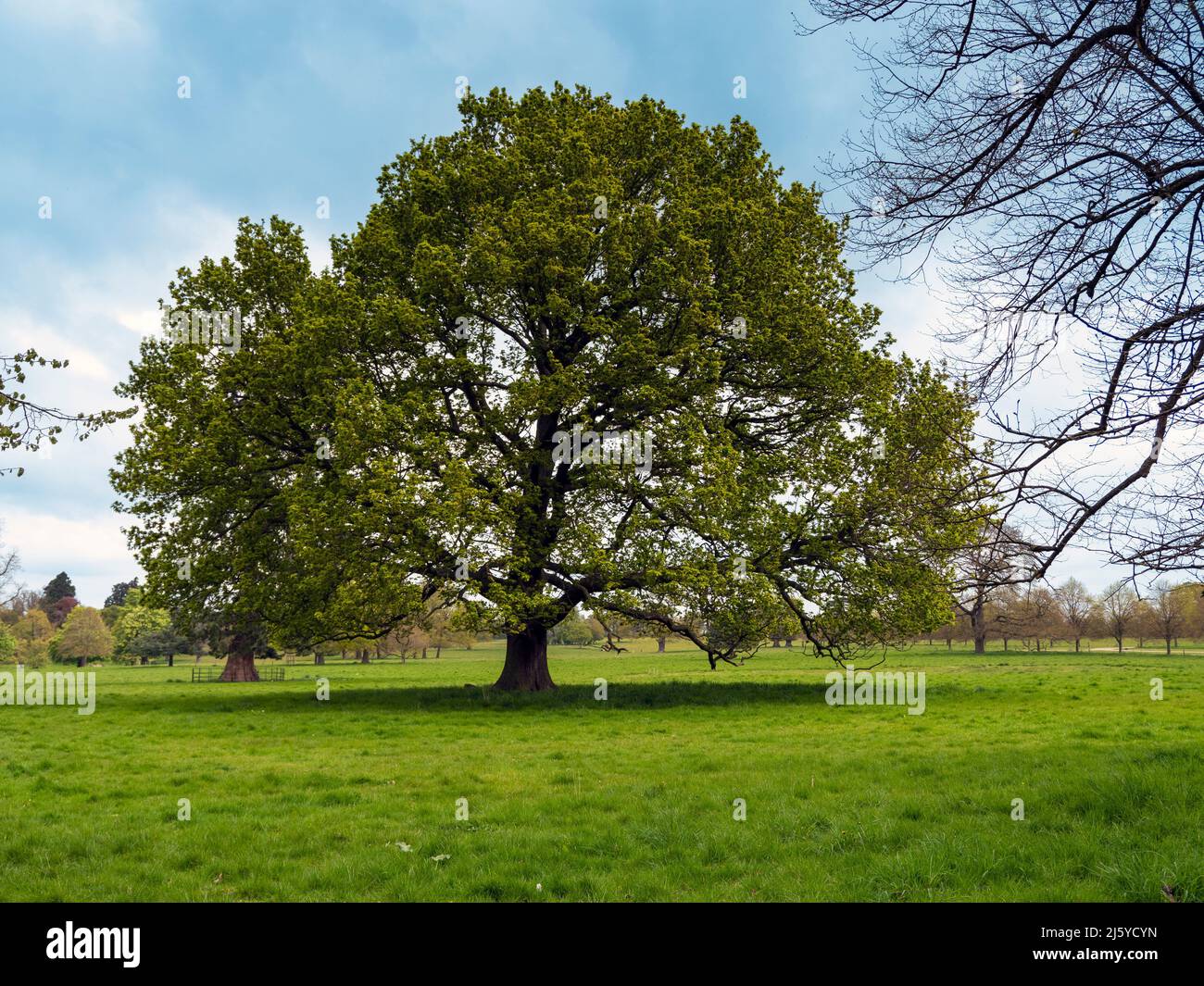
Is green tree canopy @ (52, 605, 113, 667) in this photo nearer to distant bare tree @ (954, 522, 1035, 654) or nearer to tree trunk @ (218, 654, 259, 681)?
tree trunk @ (218, 654, 259, 681)

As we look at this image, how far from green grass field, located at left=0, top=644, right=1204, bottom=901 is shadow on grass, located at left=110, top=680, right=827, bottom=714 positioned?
10.4 ft

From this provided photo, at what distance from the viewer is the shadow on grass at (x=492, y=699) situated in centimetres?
2289

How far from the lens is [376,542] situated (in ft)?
69.8

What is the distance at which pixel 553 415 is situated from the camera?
2441cm

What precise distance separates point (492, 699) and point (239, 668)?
26.0 m

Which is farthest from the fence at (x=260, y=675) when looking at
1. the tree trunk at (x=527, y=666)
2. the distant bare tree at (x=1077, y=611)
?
the distant bare tree at (x=1077, y=611)

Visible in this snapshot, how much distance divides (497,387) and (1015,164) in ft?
57.8

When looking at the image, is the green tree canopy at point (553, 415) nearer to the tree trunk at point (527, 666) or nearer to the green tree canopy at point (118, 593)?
the tree trunk at point (527, 666)

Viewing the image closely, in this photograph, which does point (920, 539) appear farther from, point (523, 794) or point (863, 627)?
point (863, 627)

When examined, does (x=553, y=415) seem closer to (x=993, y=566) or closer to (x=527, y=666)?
(x=527, y=666)

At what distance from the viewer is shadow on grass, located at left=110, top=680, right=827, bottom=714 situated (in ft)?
75.1

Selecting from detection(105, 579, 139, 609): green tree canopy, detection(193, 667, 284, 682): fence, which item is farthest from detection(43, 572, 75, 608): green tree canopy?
detection(193, 667, 284, 682): fence

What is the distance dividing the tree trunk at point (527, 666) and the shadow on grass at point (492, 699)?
73cm
